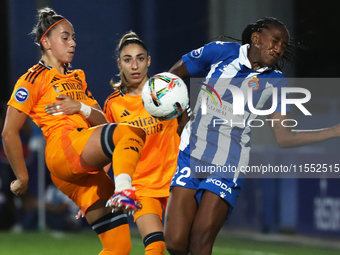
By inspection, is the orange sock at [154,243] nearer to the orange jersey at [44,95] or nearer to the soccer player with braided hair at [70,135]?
the soccer player with braided hair at [70,135]

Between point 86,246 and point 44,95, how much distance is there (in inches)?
173

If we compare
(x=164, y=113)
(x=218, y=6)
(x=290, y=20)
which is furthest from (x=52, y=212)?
(x=164, y=113)

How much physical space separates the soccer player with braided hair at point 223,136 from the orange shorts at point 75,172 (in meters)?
0.56

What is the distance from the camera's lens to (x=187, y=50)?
10.2 m

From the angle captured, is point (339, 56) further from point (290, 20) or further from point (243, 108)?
point (243, 108)

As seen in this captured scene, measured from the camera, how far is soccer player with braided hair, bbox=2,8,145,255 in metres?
3.67

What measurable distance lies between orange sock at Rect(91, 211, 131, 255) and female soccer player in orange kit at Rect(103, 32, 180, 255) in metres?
0.22

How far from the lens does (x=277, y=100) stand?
14.2ft

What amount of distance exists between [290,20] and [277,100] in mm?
5792

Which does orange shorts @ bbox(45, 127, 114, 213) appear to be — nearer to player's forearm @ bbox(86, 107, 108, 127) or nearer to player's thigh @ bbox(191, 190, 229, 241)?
player's forearm @ bbox(86, 107, 108, 127)

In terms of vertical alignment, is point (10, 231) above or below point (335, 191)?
below

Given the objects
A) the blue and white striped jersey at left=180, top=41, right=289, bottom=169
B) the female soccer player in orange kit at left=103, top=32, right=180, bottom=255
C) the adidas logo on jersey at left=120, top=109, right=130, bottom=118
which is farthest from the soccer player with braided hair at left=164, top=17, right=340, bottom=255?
the adidas logo on jersey at left=120, top=109, right=130, bottom=118

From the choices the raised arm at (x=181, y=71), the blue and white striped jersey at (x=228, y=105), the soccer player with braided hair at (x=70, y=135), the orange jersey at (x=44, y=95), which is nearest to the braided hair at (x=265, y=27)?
the blue and white striped jersey at (x=228, y=105)

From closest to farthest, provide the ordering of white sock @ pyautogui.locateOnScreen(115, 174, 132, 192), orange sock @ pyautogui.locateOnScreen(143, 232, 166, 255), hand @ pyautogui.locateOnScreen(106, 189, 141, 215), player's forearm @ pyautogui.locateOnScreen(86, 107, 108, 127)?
hand @ pyautogui.locateOnScreen(106, 189, 141, 215) < white sock @ pyautogui.locateOnScreen(115, 174, 132, 192) < player's forearm @ pyautogui.locateOnScreen(86, 107, 108, 127) < orange sock @ pyautogui.locateOnScreen(143, 232, 166, 255)
